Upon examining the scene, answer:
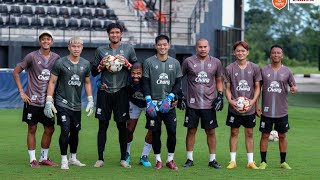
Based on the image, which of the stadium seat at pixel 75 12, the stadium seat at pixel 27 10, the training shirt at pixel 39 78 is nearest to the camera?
the training shirt at pixel 39 78

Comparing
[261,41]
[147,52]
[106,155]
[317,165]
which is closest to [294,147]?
[317,165]

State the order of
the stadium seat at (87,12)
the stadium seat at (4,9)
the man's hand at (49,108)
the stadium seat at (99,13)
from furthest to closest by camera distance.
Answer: the stadium seat at (99,13)
the stadium seat at (87,12)
the stadium seat at (4,9)
the man's hand at (49,108)

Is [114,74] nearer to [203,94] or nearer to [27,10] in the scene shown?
[203,94]

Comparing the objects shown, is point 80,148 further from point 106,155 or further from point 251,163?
point 251,163

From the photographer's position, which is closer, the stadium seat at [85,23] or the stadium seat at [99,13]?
the stadium seat at [85,23]

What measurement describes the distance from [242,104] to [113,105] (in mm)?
1810

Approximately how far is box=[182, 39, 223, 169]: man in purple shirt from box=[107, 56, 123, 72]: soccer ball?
3.38 ft

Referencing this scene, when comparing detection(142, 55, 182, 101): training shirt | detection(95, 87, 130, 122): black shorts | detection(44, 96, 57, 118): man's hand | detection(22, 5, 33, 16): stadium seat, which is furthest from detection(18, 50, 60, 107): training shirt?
detection(22, 5, 33, 16): stadium seat

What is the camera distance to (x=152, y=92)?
11.5 m

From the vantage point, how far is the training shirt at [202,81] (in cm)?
1164

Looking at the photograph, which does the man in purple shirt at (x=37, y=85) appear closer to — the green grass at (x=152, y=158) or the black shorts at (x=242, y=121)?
the green grass at (x=152, y=158)

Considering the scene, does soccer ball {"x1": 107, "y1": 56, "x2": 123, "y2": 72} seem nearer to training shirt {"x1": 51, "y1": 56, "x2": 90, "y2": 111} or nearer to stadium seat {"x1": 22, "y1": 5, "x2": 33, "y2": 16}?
training shirt {"x1": 51, "y1": 56, "x2": 90, "y2": 111}

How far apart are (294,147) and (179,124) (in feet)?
15.6

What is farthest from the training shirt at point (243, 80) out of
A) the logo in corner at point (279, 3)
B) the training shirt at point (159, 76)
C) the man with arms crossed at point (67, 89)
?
the logo in corner at point (279, 3)
